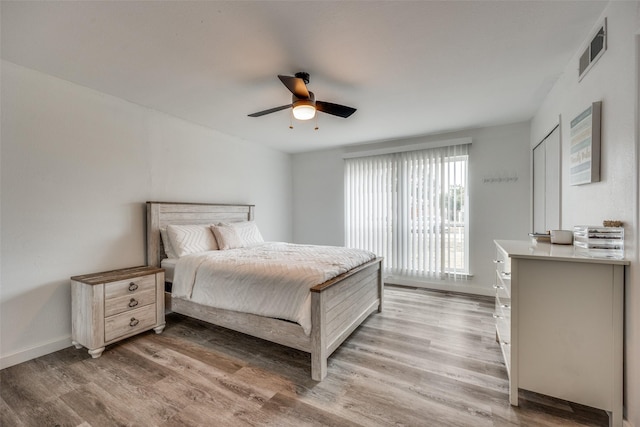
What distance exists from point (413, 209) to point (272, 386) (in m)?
3.33

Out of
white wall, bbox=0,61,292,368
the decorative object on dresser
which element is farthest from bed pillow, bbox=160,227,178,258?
the decorative object on dresser

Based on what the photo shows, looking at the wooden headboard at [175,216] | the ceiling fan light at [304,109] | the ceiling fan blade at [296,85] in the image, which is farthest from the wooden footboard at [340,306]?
the wooden headboard at [175,216]

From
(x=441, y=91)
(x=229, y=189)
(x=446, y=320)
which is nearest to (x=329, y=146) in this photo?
(x=229, y=189)

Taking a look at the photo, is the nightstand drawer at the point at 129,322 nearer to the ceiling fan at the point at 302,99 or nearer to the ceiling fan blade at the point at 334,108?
the ceiling fan at the point at 302,99

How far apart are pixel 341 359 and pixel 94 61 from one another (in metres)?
3.21

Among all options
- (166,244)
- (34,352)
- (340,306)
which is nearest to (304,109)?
(340,306)

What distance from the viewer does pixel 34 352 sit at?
7.32ft

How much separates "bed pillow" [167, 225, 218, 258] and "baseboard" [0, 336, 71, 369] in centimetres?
118

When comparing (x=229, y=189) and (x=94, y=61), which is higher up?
(x=94, y=61)

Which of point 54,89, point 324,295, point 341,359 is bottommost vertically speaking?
point 341,359

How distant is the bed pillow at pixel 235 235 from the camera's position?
3348mm

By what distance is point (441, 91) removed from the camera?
2.66 m

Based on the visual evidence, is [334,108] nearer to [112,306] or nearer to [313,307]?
[313,307]

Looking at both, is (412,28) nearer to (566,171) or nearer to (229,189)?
(566,171)
